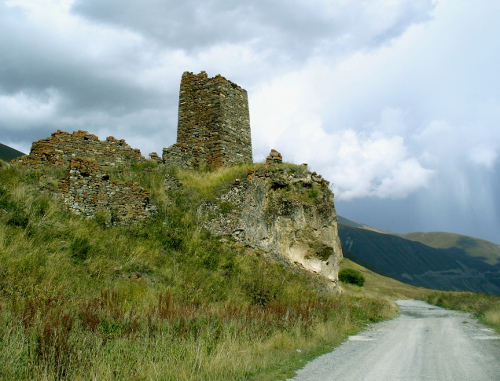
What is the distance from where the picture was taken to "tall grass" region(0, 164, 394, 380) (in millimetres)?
4969

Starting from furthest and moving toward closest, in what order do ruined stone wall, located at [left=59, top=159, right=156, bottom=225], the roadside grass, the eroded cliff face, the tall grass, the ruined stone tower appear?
the ruined stone tower → the roadside grass → the eroded cliff face → ruined stone wall, located at [left=59, top=159, right=156, bottom=225] → the tall grass

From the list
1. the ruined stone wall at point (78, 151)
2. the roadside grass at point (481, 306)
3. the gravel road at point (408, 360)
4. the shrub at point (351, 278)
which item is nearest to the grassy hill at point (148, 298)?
the gravel road at point (408, 360)

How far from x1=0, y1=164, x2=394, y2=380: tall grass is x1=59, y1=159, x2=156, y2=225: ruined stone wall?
493mm

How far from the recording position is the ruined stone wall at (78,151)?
48.6ft

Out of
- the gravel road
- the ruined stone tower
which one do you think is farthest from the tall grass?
the ruined stone tower

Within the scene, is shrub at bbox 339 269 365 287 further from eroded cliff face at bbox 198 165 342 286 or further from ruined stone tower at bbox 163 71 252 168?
ruined stone tower at bbox 163 71 252 168

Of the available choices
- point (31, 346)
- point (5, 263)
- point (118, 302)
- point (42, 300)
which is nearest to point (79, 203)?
point (5, 263)

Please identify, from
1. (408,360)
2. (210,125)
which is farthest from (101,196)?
(408,360)

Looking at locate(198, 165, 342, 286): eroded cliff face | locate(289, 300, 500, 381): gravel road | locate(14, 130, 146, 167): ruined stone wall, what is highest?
locate(14, 130, 146, 167): ruined stone wall

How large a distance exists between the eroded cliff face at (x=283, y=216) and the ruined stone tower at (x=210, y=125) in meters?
3.78

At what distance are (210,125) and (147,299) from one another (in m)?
13.0

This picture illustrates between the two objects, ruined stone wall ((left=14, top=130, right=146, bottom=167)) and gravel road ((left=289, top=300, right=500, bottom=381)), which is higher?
ruined stone wall ((left=14, top=130, right=146, bottom=167))

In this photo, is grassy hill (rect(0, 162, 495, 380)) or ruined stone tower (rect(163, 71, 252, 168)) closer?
grassy hill (rect(0, 162, 495, 380))

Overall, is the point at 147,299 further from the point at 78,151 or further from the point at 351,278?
the point at 351,278
